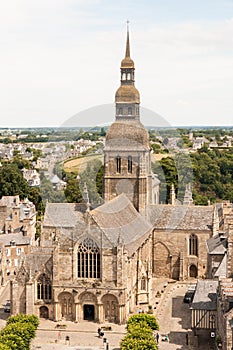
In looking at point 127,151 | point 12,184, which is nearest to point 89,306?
point 127,151

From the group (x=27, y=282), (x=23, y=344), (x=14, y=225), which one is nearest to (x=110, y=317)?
(x=27, y=282)

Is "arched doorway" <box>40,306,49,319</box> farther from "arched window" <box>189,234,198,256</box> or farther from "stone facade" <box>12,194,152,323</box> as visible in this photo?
"arched window" <box>189,234,198,256</box>

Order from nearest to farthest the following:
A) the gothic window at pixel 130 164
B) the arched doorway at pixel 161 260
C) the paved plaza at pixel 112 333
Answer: the paved plaza at pixel 112 333 < the gothic window at pixel 130 164 < the arched doorway at pixel 161 260

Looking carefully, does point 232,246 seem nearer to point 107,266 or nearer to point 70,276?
point 107,266

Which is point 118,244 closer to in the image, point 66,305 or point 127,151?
point 66,305

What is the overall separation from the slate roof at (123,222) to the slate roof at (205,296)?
352 inches

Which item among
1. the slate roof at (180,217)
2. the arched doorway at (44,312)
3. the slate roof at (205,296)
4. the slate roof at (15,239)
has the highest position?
the slate roof at (180,217)

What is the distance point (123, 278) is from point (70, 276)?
5.53m


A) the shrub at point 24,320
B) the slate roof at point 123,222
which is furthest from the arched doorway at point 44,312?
the slate roof at point 123,222

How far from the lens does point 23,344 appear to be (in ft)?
162

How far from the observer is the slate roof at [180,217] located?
259 feet

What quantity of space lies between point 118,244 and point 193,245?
885 inches

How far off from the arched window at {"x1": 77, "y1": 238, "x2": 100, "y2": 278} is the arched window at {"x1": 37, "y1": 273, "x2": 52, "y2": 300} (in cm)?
399

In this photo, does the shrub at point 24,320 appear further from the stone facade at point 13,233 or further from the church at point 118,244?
the stone facade at point 13,233
